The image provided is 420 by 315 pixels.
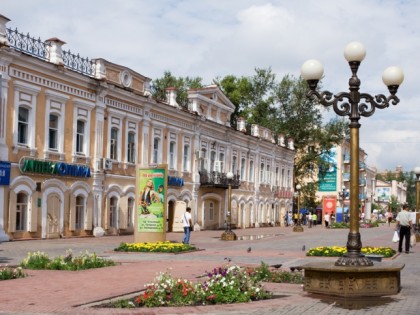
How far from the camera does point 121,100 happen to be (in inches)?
1300

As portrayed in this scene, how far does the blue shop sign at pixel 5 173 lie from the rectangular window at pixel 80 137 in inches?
207

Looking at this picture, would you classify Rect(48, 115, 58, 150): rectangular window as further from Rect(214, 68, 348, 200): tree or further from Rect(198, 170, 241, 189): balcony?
Rect(214, 68, 348, 200): tree

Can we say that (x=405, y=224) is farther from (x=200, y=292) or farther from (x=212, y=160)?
(x=212, y=160)

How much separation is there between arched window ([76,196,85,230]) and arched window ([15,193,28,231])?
3615 mm

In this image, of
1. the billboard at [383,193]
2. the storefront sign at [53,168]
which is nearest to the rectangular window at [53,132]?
the storefront sign at [53,168]

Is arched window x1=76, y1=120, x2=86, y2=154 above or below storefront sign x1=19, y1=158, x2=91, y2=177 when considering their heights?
above

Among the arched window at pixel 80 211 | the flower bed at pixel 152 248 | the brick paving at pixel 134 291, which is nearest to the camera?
the brick paving at pixel 134 291

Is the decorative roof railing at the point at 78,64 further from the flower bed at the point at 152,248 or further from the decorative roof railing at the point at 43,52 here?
the flower bed at the point at 152,248

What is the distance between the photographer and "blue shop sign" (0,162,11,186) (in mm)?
24531

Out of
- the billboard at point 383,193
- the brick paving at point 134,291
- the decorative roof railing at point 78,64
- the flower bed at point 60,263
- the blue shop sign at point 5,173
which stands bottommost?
the brick paving at point 134,291

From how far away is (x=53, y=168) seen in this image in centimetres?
2745

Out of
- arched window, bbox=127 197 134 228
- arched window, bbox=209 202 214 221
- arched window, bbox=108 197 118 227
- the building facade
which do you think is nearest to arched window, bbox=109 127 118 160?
the building facade

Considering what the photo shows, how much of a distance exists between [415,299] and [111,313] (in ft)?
16.3

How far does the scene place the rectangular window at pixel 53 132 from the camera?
2797 centimetres
